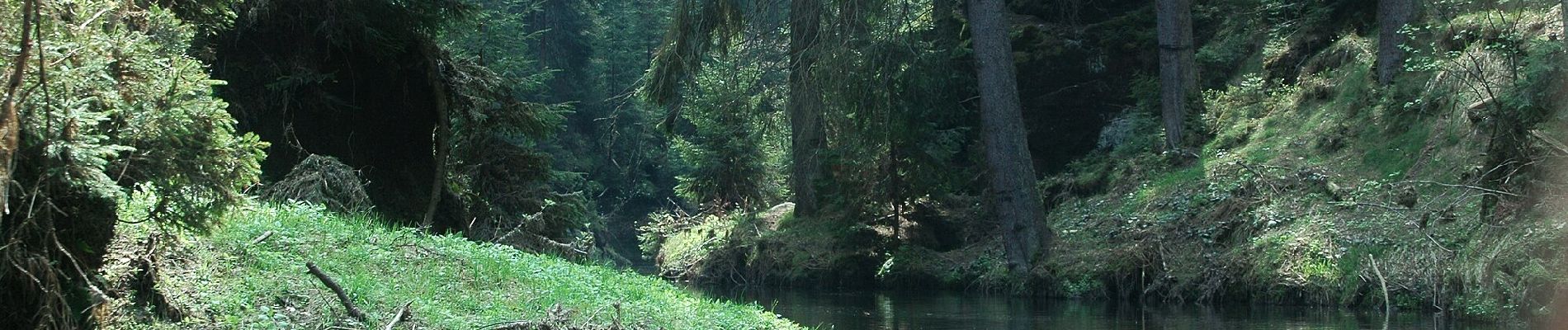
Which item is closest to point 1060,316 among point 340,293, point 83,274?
point 340,293

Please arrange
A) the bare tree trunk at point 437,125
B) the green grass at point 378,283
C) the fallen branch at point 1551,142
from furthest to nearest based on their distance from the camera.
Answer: the bare tree trunk at point 437,125 → the fallen branch at point 1551,142 → the green grass at point 378,283

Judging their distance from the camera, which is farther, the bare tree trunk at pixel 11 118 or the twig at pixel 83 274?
the twig at pixel 83 274

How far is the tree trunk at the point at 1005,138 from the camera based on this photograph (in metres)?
21.0

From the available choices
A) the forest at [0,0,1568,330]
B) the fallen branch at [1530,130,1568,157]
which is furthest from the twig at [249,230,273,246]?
the fallen branch at [1530,130,1568,157]

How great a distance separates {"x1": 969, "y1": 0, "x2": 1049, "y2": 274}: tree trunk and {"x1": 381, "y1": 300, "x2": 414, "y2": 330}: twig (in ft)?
47.8

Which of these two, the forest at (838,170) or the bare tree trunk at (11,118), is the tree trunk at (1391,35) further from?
the bare tree trunk at (11,118)

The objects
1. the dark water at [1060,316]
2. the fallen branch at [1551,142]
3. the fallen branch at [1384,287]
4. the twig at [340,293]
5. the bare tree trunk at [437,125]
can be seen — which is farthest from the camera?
the fallen branch at [1384,287]

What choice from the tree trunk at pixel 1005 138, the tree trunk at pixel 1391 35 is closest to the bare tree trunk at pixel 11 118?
the tree trunk at pixel 1005 138

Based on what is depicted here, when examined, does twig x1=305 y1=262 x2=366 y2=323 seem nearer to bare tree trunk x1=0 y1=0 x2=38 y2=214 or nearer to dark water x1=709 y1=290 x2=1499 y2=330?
bare tree trunk x1=0 y1=0 x2=38 y2=214

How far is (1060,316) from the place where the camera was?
658 inches

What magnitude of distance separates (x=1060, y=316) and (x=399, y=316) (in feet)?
35.7

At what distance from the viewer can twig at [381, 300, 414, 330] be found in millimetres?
7238

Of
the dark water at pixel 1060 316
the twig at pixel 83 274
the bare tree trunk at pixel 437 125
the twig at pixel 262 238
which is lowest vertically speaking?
the dark water at pixel 1060 316

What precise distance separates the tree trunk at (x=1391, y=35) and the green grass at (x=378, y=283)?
13.0 metres
